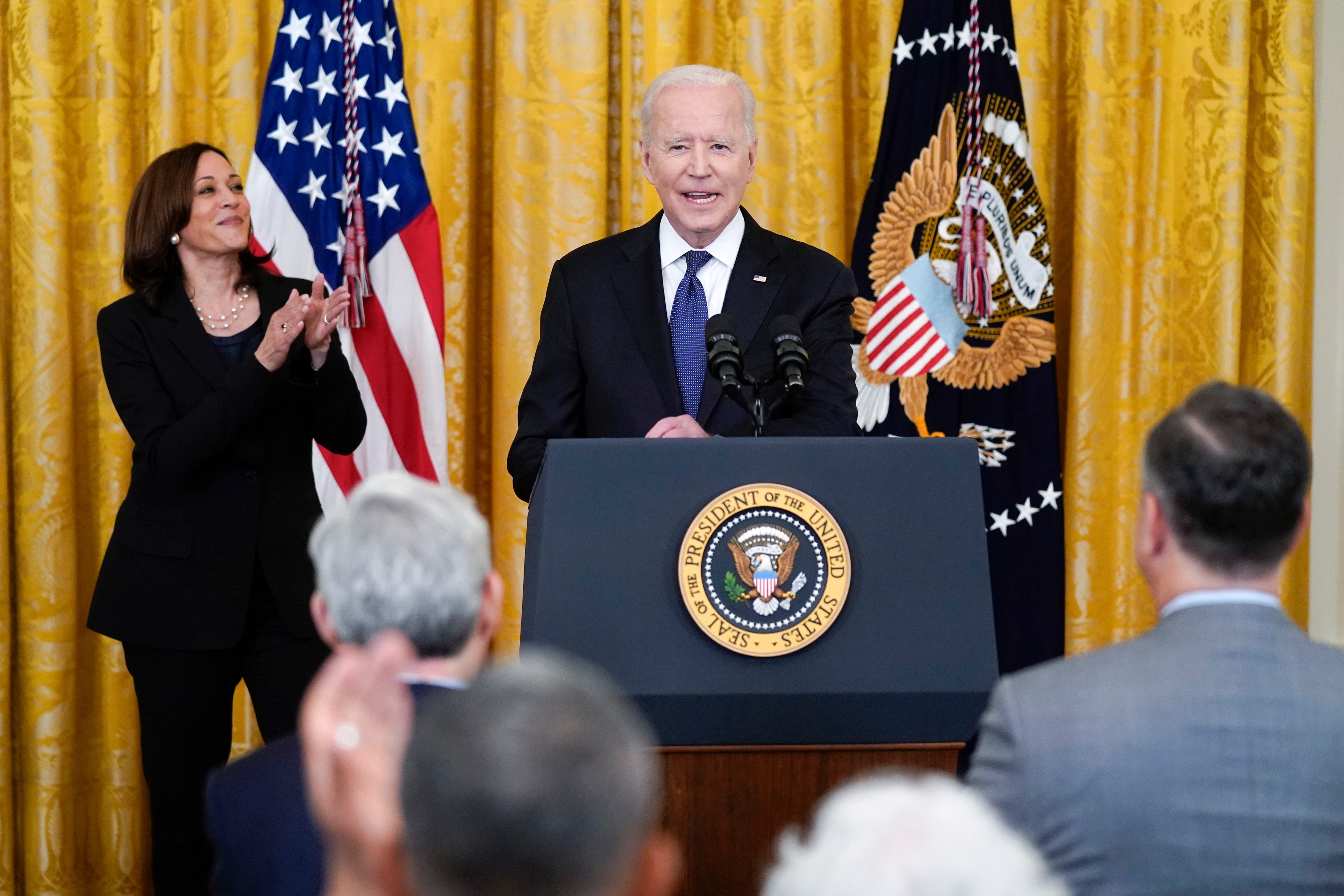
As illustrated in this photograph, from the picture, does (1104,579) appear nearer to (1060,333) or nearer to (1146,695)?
(1060,333)

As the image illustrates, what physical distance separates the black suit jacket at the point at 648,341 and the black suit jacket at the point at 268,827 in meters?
1.17

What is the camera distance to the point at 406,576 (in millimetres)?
1332

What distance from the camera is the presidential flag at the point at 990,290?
4094mm

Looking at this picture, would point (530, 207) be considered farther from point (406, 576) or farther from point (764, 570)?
point (406, 576)

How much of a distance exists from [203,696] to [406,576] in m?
2.05

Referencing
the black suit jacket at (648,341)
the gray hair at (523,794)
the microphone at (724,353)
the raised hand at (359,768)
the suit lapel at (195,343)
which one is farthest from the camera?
the suit lapel at (195,343)

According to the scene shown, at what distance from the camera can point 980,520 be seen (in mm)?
1970

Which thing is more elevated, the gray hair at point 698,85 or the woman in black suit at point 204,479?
the gray hair at point 698,85

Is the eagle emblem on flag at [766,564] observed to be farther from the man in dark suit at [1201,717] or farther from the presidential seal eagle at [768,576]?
the man in dark suit at [1201,717]

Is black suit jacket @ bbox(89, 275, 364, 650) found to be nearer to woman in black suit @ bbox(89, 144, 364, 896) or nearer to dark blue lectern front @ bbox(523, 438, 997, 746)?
woman in black suit @ bbox(89, 144, 364, 896)

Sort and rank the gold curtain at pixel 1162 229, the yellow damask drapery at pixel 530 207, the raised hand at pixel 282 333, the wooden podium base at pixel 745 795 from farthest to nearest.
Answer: the gold curtain at pixel 1162 229 → the yellow damask drapery at pixel 530 207 → the raised hand at pixel 282 333 → the wooden podium base at pixel 745 795

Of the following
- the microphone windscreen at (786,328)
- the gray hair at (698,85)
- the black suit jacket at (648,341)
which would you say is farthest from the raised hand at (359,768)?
the gray hair at (698,85)

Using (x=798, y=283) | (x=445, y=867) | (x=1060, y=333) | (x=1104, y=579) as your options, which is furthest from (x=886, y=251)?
(x=445, y=867)

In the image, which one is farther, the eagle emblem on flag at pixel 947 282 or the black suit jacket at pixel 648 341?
the eagle emblem on flag at pixel 947 282
